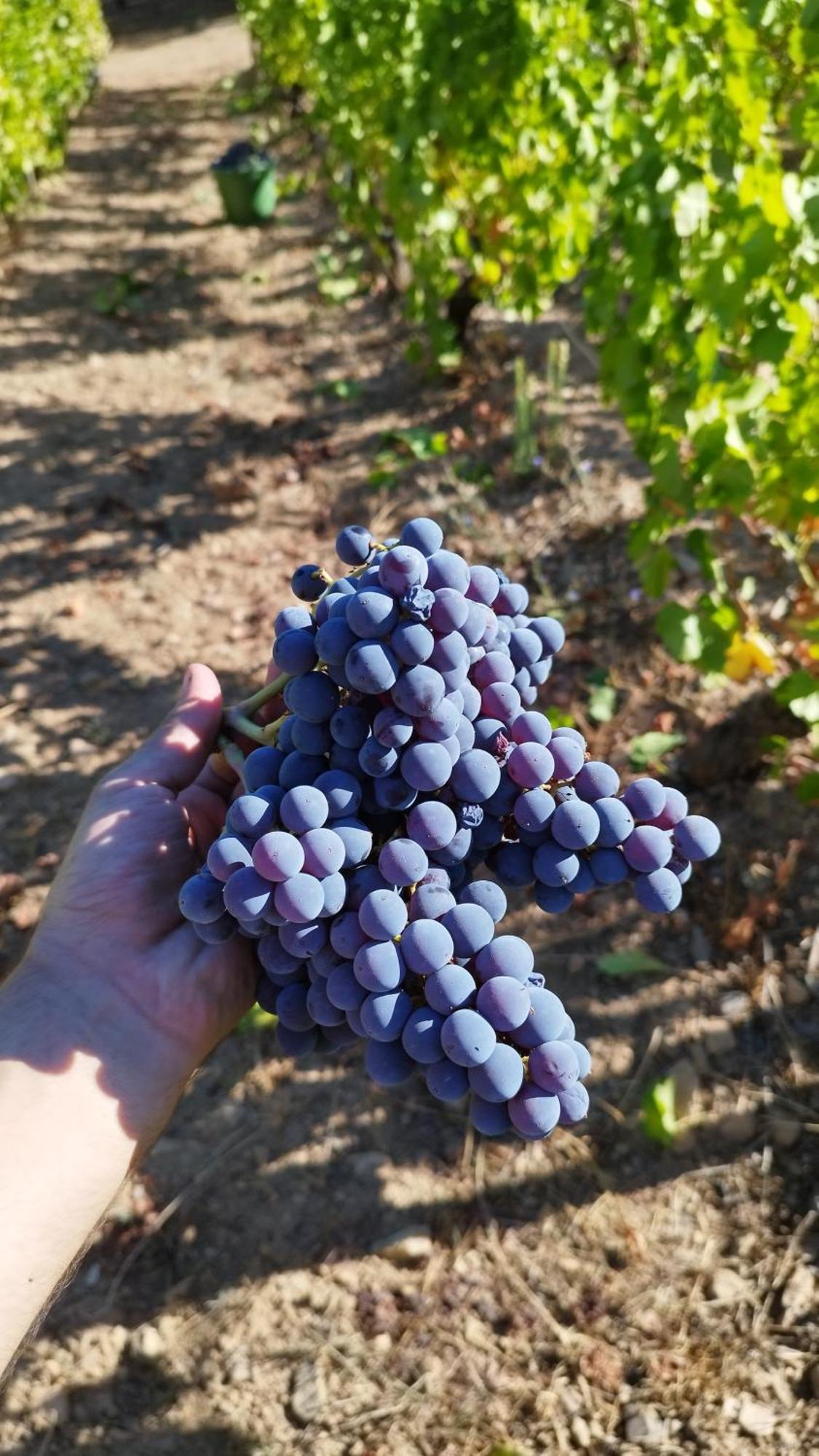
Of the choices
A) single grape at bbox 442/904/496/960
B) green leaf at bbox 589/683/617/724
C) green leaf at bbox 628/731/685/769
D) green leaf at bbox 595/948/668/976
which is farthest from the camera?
green leaf at bbox 589/683/617/724

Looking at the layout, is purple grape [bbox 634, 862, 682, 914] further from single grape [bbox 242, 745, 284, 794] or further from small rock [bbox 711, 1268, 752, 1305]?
small rock [bbox 711, 1268, 752, 1305]

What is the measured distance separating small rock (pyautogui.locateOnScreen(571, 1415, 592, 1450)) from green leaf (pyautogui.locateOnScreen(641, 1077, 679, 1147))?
0.66 metres

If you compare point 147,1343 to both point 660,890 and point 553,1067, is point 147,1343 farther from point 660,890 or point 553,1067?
point 660,890

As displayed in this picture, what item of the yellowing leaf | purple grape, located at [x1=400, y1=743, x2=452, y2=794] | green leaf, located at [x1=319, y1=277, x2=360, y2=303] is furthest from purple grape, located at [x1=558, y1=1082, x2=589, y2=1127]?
green leaf, located at [x1=319, y1=277, x2=360, y2=303]

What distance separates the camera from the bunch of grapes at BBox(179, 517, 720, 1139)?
52.2 inches

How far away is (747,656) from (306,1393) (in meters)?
2.26

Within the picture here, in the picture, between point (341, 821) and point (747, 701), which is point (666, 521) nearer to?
point (747, 701)

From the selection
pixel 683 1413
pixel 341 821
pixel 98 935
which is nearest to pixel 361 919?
pixel 341 821

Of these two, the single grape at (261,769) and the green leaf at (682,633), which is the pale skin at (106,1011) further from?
the green leaf at (682,633)

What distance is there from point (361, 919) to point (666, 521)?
191 cm

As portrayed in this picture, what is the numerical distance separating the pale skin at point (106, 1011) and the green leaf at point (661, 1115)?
1.22 m

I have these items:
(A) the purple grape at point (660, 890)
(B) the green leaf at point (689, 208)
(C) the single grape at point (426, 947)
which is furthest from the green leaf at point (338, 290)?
(C) the single grape at point (426, 947)

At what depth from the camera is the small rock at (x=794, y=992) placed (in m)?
2.76

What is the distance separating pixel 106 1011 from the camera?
1808 mm
